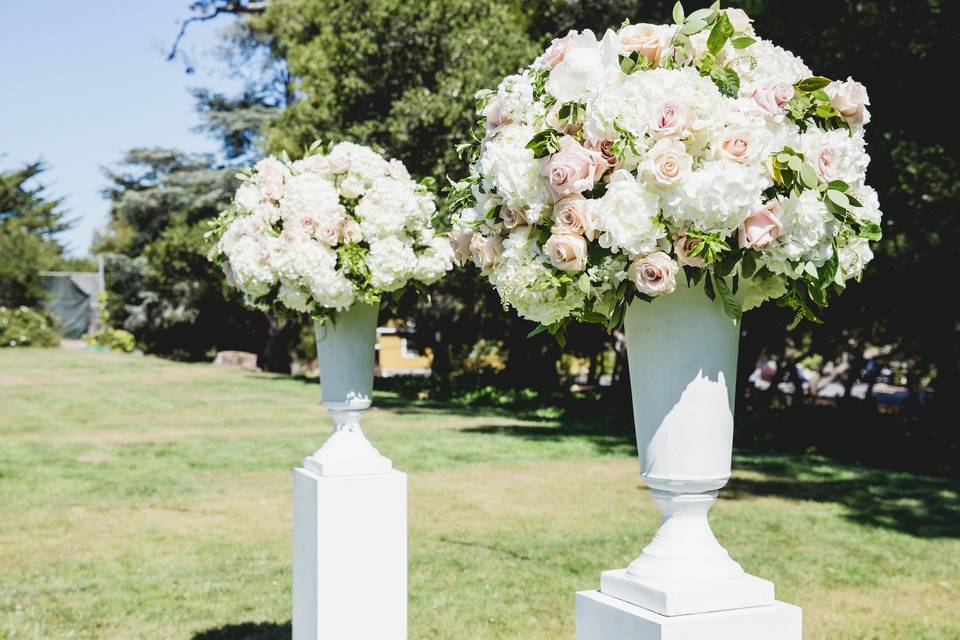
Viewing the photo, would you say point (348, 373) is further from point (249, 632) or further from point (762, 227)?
point (762, 227)

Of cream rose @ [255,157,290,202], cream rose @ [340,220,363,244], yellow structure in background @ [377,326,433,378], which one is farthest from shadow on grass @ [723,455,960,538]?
yellow structure in background @ [377,326,433,378]

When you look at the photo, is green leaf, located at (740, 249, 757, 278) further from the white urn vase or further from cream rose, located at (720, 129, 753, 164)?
cream rose, located at (720, 129, 753, 164)

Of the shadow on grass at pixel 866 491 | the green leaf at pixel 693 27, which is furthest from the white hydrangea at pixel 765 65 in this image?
the shadow on grass at pixel 866 491

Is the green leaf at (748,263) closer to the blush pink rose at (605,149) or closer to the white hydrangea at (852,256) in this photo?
the white hydrangea at (852,256)

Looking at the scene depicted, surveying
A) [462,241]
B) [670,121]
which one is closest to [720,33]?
[670,121]

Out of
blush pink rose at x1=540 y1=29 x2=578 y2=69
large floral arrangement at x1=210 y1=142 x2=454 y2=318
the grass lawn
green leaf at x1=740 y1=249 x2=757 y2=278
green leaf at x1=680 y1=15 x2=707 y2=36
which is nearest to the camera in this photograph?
green leaf at x1=740 y1=249 x2=757 y2=278

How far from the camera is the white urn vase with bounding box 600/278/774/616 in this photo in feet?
8.48

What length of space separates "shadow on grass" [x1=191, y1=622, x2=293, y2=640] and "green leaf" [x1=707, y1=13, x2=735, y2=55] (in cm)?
440

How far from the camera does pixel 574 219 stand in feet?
8.39

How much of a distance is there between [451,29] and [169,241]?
17703 mm

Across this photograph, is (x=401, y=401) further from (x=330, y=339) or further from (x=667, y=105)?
(x=667, y=105)

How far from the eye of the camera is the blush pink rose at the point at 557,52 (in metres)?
2.78

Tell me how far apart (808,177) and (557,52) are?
2.72ft

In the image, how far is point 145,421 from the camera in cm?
1777
